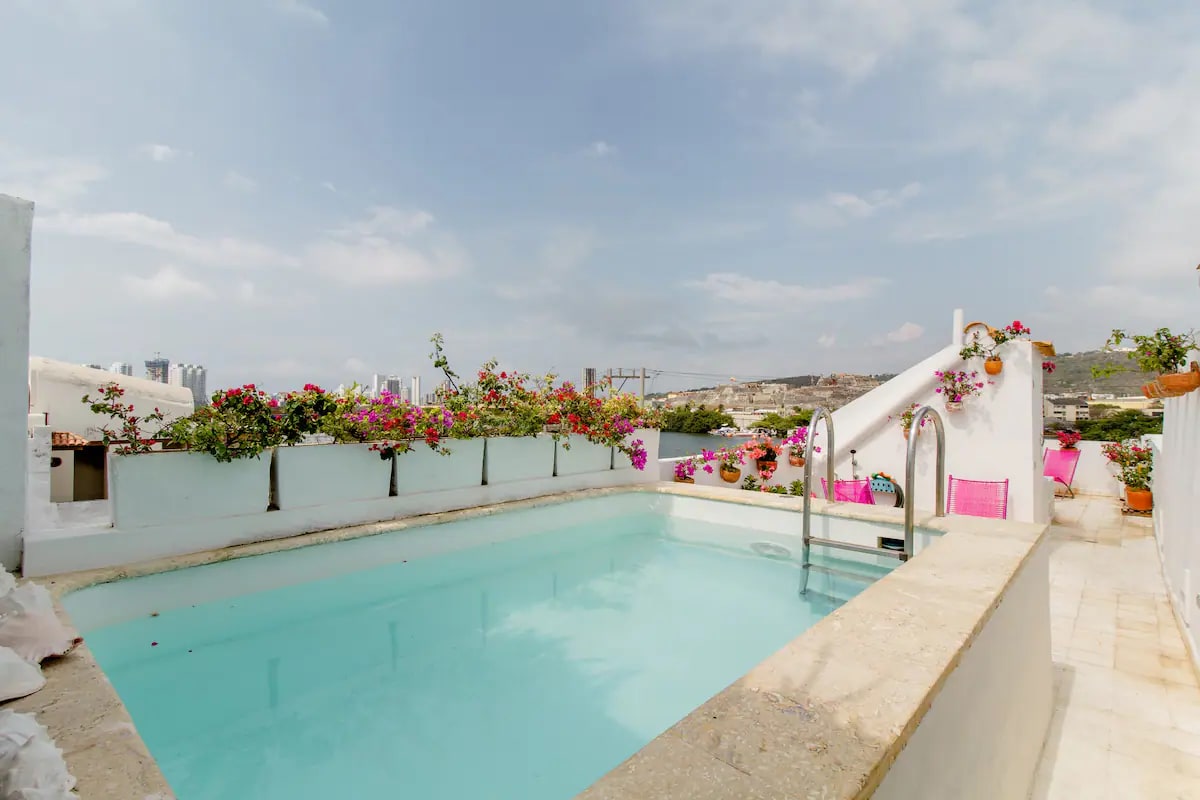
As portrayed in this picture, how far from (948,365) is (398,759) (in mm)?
7205

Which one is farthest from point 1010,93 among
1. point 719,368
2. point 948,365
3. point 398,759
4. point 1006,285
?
point 719,368

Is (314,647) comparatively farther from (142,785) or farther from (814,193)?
(814,193)

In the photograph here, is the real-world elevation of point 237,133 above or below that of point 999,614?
above

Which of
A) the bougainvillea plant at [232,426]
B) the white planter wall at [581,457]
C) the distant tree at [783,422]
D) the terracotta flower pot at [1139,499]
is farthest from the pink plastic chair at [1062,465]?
the bougainvillea plant at [232,426]

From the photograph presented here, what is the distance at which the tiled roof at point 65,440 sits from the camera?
4512 mm

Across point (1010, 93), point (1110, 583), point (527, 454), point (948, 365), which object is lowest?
point (1110, 583)

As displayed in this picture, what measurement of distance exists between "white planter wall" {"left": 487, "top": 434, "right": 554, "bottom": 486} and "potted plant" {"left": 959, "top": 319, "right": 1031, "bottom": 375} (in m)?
5.30

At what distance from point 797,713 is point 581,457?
15.4 feet

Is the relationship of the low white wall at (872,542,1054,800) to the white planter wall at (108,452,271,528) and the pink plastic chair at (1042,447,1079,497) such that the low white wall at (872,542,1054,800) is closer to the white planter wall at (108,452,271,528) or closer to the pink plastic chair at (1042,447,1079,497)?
the white planter wall at (108,452,271,528)

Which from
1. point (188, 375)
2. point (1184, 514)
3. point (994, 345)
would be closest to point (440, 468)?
point (1184, 514)

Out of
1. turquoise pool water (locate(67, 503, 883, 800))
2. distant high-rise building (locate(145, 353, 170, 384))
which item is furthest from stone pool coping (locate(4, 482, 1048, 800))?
distant high-rise building (locate(145, 353, 170, 384))

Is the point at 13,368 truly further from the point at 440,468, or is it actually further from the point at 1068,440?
the point at 1068,440

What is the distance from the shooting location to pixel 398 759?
7.00 feet

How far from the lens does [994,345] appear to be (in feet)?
20.9
